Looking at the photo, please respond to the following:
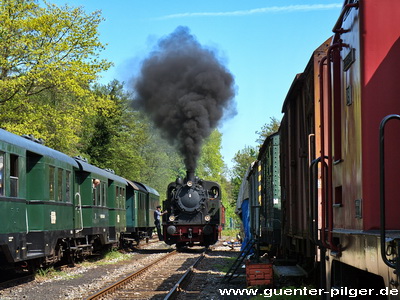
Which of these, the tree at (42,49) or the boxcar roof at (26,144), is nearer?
the boxcar roof at (26,144)

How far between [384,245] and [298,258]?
830cm

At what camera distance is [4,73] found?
24.5m

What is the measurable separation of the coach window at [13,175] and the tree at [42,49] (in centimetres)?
1100

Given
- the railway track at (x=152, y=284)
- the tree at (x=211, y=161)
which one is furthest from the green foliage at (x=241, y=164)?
the railway track at (x=152, y=284)

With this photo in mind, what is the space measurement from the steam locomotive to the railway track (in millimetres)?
5658

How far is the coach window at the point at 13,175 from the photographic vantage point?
1190cm

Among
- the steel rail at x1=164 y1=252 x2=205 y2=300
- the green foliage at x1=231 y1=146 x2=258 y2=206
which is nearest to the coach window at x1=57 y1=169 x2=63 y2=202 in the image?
the steel rail at x1=164 y1=252 x2=205 y2=300

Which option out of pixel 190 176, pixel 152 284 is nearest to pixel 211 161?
pixel 190 176

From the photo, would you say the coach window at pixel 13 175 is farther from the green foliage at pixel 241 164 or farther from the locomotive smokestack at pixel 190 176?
the green foliage at pixel 241 164

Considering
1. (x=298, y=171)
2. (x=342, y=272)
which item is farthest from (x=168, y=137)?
(x=342, y=272)

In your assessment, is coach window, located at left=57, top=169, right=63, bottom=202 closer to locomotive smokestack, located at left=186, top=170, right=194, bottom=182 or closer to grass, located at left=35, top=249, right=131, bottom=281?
grass, located at left=35, top=249, right=131, bottom=281

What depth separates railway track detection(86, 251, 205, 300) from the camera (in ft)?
40.2

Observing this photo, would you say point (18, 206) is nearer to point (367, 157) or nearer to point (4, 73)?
point (367, 157)

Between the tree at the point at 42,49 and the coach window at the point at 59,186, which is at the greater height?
the tree at the point at 42,49
